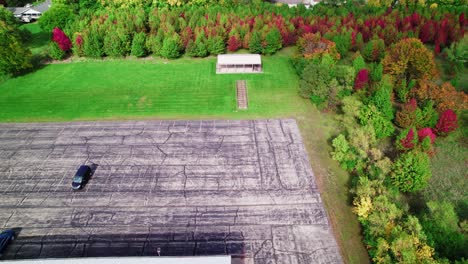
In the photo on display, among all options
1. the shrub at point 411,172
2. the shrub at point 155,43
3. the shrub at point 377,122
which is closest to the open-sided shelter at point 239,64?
the shrub at point 155,43

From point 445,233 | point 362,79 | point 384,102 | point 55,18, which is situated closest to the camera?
point 445,233

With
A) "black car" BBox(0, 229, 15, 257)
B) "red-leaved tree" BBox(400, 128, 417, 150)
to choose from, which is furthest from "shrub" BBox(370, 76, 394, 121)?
"black car" BBox(0, 229, 15, 257)

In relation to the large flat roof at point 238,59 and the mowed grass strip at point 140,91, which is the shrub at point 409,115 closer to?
the mowed grass strip at point 140,91

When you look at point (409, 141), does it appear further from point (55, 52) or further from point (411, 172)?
point (55, 52)

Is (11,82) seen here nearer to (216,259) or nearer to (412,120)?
(216,259)

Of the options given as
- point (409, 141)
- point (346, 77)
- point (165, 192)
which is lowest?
point (165, 192)

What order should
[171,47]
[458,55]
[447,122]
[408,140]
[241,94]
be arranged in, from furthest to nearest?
[171,47]
[458,55]
[241,94]
[447,122]
[408,140]

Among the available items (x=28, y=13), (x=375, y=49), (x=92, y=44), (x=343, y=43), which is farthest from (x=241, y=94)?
(x=28, y=13)
